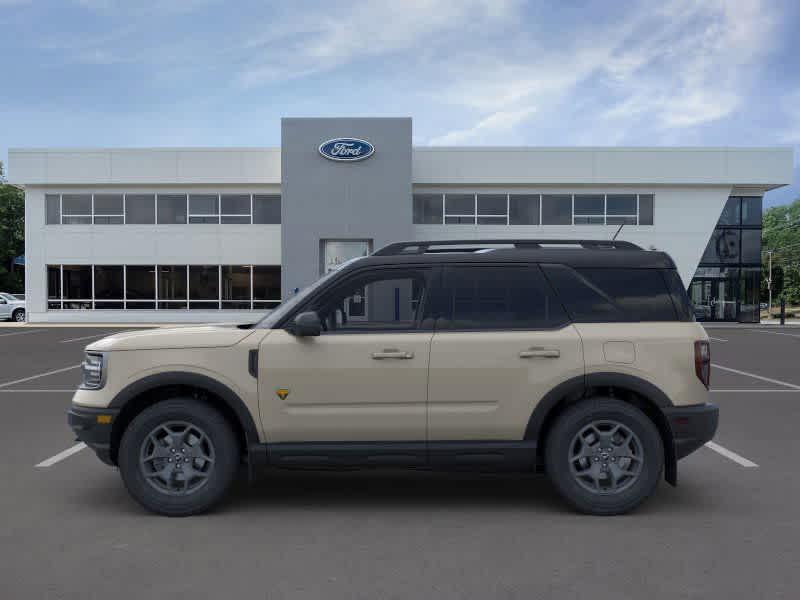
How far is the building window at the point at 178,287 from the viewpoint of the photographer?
32312 mm

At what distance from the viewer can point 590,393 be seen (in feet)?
16.8

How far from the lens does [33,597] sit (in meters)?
3.59

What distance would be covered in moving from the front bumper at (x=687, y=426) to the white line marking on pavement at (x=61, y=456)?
5168 mm

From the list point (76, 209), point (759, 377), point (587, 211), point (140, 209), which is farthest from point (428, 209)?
point (759, 377)

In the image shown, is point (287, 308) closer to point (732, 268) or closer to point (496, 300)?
point (496, 300)

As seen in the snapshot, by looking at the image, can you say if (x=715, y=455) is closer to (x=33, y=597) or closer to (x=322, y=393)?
(x=322, y=393)

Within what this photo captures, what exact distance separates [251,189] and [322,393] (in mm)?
28868

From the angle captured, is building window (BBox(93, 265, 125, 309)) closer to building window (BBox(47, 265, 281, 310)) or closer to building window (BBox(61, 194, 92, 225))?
building window (BBox(47, 265, 281, 310))

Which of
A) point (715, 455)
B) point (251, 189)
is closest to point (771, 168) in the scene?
point (251, 189)

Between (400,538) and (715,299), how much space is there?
107 ft

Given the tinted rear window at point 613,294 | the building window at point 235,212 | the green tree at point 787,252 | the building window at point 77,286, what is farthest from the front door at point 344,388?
the green tree at point 787,252

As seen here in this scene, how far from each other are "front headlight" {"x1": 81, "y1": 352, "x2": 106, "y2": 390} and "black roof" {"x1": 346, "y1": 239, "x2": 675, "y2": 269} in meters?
1.88

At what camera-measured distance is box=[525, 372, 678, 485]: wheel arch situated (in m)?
4.95

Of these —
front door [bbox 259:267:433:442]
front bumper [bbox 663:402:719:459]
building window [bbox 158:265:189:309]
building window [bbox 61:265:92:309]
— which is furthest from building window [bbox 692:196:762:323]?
front door [bbox 259:267:433:442]
